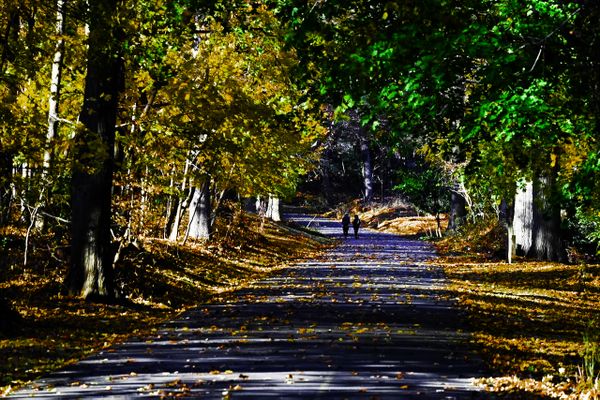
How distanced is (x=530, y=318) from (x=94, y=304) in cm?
812

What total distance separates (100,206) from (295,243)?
24.0m

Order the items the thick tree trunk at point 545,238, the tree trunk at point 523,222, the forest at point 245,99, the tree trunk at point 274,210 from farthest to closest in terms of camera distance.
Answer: the tree trunk at point 274,210
the tree trunk at point 523,222
the thick tree trunk at point 545,238
the forest at point 245,99

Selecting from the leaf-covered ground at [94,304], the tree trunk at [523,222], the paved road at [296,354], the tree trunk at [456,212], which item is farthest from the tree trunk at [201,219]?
the tree trunk at [456,212]

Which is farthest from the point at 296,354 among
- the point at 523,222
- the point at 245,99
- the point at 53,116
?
the point at 523,222

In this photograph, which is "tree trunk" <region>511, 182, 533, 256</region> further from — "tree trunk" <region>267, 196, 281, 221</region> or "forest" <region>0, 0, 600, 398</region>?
"tree trunk" <region>267, 196, 281, 221</region>

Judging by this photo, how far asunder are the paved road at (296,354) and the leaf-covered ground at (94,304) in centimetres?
63

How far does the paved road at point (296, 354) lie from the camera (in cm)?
836

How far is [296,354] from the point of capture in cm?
1046

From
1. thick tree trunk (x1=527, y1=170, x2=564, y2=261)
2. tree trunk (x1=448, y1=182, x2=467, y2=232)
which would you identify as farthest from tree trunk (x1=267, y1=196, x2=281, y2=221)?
thick tree trunk (x1=527, y1=170, x2=564, y2=261)

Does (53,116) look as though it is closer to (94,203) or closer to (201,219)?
(94,203)

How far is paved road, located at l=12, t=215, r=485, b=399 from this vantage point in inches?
329

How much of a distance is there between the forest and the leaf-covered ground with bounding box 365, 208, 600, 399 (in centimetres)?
199

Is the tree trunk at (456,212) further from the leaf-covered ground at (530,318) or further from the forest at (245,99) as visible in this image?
the forest at (245,99)

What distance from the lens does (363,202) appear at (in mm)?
80688
